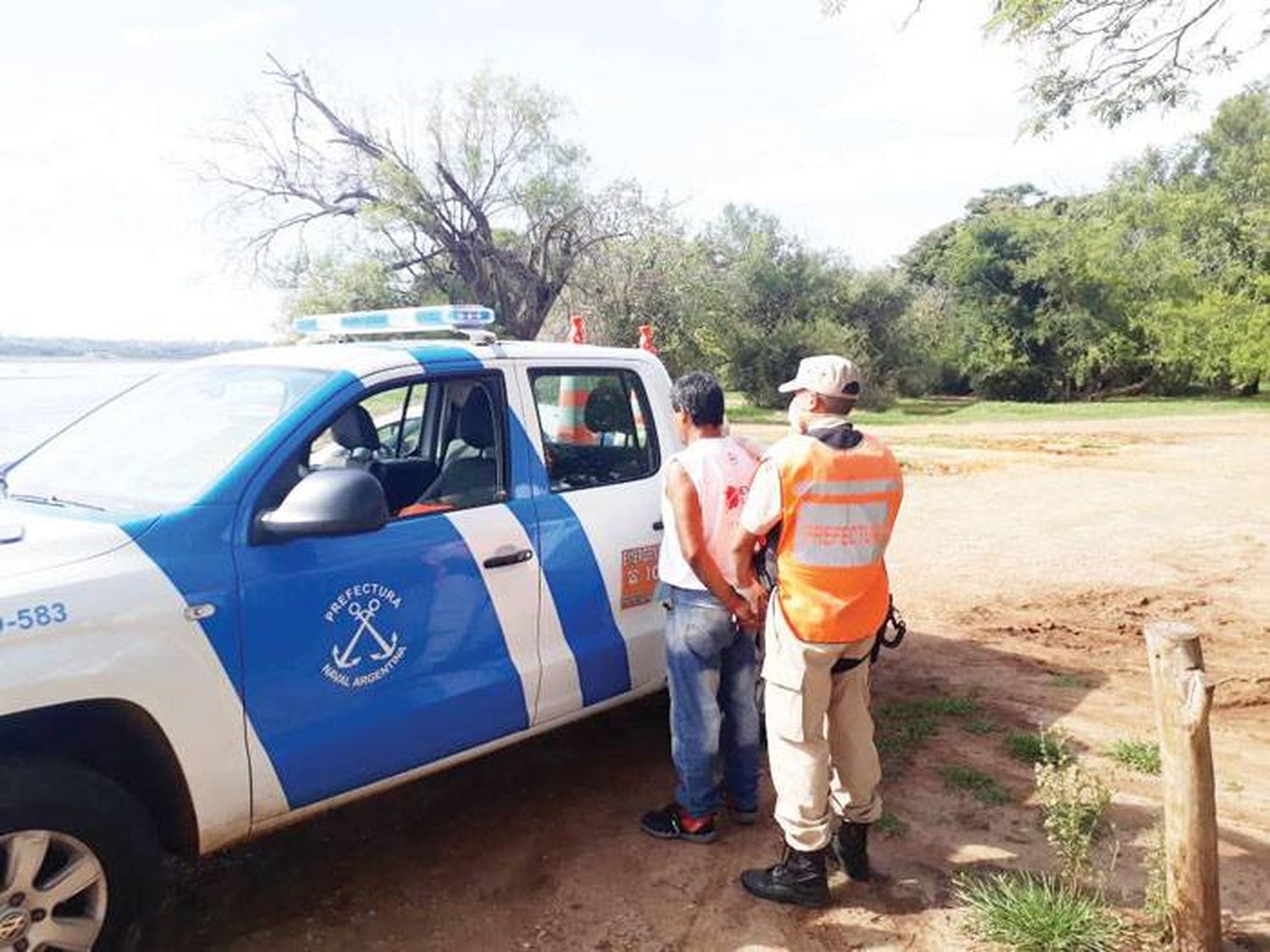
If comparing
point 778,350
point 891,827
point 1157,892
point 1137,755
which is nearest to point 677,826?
point 891,827

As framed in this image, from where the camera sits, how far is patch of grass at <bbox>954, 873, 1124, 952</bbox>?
2830mm

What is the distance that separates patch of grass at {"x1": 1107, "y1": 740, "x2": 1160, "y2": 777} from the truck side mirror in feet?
11.2

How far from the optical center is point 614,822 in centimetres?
380

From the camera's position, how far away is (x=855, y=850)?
3324 mm

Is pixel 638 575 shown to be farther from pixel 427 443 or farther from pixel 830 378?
pixel 830 378

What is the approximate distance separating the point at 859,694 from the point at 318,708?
1.74 meters

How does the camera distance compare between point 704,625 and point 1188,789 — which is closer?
point 1188,789

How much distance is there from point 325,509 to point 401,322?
129 cm

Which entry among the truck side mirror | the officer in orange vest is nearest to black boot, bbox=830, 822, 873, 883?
the officer in orange vest

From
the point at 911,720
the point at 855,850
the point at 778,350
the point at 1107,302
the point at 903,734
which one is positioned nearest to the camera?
the point at 855,850

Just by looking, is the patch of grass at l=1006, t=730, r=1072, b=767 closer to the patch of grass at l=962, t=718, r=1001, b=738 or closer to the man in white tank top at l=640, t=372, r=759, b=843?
the patch of grass at l=962, t=718, r=1001, b=738

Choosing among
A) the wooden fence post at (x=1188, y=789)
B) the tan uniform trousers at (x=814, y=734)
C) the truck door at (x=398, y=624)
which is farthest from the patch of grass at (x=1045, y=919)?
the truck door at (x=398, y=624)

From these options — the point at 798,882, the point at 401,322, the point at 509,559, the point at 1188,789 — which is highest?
the point at 401,322

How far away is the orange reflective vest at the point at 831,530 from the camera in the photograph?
3025 mm
